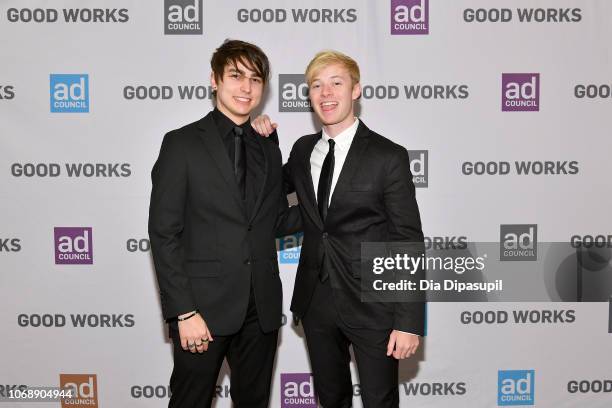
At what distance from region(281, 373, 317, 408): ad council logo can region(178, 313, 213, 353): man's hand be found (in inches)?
51.5

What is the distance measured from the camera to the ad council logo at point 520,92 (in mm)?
2775

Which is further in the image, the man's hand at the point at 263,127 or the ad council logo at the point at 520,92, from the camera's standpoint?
the ad council logo at the point at 520,92

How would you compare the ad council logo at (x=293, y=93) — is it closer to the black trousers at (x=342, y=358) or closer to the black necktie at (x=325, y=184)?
the black necktie at (x=325, y=184)

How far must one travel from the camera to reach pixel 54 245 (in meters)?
2.80

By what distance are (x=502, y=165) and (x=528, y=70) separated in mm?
562

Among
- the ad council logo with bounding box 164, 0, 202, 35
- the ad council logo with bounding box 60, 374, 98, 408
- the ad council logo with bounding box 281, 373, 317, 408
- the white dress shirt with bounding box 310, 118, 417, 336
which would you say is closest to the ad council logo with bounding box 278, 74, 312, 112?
the ad council logo with bounding box 164, 0, 202, 35

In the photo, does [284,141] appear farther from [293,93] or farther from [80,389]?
[80,389]

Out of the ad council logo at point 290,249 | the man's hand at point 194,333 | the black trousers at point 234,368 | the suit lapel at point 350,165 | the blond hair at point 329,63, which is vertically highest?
the blond hair at point 329,63

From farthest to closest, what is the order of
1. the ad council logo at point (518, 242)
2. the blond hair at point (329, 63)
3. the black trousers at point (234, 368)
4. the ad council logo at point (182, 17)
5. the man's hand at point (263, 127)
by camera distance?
the ad council logo at point (518, 242) < the ad council logo at point (182, 17) < the man's hand at point (263, 127) < the blond hair at point (329, 63) < the black trousers at point (234, 368)

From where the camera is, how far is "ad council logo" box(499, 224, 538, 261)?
111 inches

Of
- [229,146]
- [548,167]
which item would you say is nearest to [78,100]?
[229,146]

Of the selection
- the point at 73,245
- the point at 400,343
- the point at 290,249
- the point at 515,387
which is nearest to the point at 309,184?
the point at 400,343

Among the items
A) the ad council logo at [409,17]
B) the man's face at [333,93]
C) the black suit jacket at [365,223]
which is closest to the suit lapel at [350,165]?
the black suit jacket at [365,223]

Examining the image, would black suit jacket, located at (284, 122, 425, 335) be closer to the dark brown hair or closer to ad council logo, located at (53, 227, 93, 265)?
the dark brown hair
